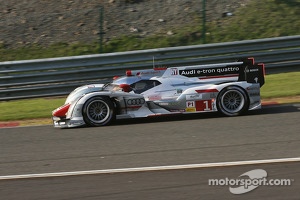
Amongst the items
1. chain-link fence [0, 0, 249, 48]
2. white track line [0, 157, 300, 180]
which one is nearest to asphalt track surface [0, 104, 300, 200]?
white track line [0, 157, 300, 180]

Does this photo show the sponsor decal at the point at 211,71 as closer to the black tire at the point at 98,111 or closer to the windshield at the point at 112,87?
the windshield at the point at 112,87

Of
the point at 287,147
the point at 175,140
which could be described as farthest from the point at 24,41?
the point at 287,147

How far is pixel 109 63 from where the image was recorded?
624 inches

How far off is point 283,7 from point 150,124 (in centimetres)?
1073

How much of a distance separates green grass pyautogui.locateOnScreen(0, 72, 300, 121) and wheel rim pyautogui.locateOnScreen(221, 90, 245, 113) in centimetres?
219

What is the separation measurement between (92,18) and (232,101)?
9.57 m

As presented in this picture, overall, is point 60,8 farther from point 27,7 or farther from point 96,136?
point 96,136

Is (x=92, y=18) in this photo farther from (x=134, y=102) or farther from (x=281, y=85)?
(x=134, y=102)

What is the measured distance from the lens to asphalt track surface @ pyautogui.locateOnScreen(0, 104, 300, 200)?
6.57 metres

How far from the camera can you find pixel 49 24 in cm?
1972

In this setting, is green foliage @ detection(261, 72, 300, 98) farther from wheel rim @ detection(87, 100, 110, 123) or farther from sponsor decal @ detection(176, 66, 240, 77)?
wheel rim @ detection(87, 100, 110, 123)

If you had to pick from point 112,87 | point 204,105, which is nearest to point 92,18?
point 112,87

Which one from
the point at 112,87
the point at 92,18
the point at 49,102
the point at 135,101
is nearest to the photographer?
the point at 135,101

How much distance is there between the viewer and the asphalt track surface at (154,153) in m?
6.57
